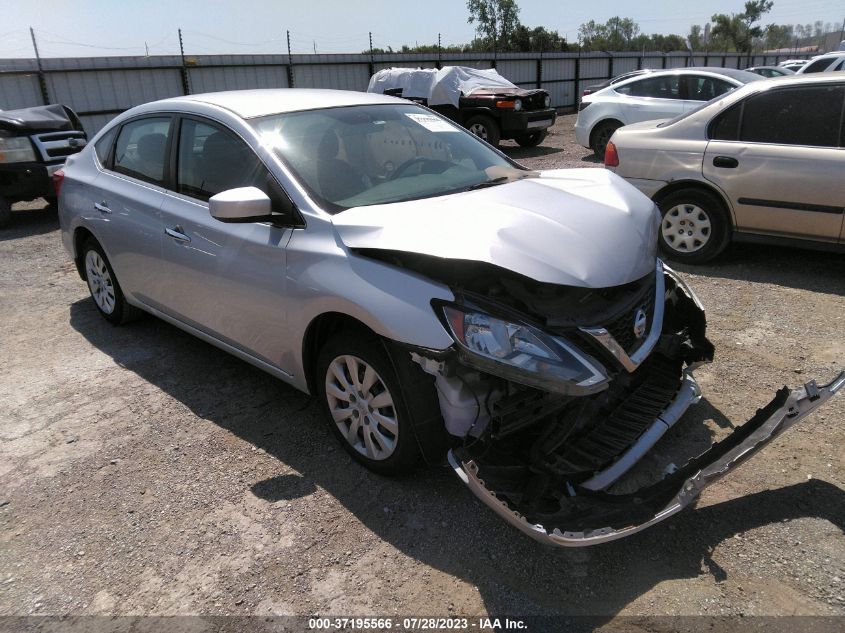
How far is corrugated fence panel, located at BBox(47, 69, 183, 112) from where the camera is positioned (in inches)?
530

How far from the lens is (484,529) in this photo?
2814mm

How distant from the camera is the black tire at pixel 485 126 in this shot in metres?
13.5

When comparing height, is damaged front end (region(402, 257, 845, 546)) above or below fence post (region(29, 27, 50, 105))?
below

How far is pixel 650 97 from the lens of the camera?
11.5 meters

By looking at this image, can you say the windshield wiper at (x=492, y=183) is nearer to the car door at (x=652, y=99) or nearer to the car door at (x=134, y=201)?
the car door at (x=134, y=201)

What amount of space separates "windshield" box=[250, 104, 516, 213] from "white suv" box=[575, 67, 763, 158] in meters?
8.45

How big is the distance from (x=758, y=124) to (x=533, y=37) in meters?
52.1

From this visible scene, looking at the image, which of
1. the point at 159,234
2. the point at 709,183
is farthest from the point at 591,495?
the point at 709,183

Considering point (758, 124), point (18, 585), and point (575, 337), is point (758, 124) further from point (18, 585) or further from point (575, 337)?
point (18, 585)

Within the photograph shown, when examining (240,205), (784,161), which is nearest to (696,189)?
(784,161)

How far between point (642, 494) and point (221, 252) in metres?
2.48

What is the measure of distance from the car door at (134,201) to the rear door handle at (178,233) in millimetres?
157

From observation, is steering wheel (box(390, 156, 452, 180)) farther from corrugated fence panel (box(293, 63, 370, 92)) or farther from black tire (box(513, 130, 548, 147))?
corrugated fence panel (box(293, 63, 370, 92))

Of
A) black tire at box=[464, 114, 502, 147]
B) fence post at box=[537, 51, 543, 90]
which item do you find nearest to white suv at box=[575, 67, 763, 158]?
black tire at box=[464, 114, 502, 147]
